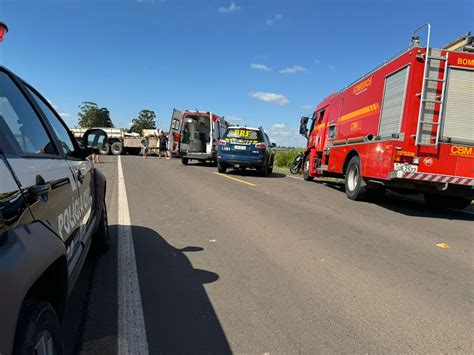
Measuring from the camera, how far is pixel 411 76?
8133mm

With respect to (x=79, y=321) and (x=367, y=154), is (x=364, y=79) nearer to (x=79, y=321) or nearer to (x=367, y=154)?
(x=367, y=154)

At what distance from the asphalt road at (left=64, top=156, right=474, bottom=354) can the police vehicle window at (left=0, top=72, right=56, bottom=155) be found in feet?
4.46

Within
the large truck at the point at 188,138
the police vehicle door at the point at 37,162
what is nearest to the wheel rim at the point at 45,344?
the police vehicle door at the point at 37,162

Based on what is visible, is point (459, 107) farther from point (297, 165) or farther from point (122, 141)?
point (122, 141)

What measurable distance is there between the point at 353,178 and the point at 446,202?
2.41 meters

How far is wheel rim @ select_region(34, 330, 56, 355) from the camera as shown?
5.45 feet

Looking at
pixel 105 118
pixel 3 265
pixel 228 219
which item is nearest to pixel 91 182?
pixel 3 265

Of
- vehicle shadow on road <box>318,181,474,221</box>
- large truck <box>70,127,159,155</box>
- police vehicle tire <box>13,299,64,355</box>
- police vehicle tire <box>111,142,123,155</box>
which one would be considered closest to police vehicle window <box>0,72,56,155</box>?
police vehicle tire <box>13,299,64,355</box>

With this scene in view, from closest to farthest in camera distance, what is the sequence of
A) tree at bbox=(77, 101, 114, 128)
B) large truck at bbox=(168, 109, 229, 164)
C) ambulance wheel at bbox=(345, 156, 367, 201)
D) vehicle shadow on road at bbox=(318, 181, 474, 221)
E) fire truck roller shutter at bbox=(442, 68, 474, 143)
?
1. fire truck roller shutter at bbox=(442, 68, 474, 143)
2. vehicle shadow on road at bbox=(318, 181, 474, 221)
3. ambulance wheel at bbox=(345, 156, 367, 201)
4. large truck at bbox=(168, 109, 229, 164)
5. tree at bbox=(77, 101, 114, 128)

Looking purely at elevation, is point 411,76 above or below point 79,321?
above

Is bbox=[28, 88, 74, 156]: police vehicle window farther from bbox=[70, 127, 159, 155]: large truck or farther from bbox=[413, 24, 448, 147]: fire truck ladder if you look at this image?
bbox=[70, 127, 159, 155]: large truck

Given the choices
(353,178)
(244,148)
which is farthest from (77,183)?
(244,148)

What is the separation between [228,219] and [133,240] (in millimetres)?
2111

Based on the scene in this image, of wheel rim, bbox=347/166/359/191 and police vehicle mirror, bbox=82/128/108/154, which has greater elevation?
police vehicle mirror, bbox=82/128/108/154
